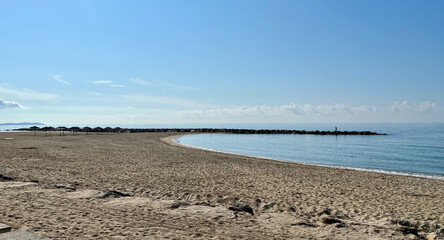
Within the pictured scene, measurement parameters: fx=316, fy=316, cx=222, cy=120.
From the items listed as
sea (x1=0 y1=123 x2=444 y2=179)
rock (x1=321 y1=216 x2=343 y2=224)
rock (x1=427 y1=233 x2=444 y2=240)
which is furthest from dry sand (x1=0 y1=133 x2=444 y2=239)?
sea (x1=0 y1=123 x2=444 y2=179)

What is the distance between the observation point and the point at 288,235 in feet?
21.0

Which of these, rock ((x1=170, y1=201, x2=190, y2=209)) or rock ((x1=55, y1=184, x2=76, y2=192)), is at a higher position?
rock ((x1=55, y1=184, x2=76, y2=192))

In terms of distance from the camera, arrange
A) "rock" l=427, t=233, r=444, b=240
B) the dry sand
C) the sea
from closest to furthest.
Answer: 1. the dry sand
2. "rock" l=427, t=233, r=444, b=240
3. the sea

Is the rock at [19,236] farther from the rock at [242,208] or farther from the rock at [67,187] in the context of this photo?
the rock at [67,187]

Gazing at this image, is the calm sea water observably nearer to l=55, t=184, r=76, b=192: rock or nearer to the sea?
the sea

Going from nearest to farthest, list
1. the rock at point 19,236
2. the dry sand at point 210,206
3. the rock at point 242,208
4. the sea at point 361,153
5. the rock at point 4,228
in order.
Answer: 1. the rock at point 19,236
2. the rock at point 4,228
3. the dry sand at point 210,206
4. the rock at point 242,208
5. the sea at point 361,153

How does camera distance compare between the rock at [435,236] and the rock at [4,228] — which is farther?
the rock at [435,236]

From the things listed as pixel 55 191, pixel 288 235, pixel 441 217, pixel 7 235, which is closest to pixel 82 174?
pixel 55 191

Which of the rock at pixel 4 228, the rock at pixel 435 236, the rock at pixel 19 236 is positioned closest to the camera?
the rock at pixel 19 236

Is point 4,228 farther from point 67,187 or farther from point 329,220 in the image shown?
point 329,220

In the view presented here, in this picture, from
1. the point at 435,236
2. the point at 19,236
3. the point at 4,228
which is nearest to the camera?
the point at 19,236

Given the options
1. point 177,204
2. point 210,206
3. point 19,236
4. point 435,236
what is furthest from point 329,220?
point 19,236

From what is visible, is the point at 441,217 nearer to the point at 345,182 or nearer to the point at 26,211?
the point at 345,182

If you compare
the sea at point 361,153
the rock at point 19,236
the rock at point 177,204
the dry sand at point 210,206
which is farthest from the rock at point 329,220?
the sea at point 361,153
